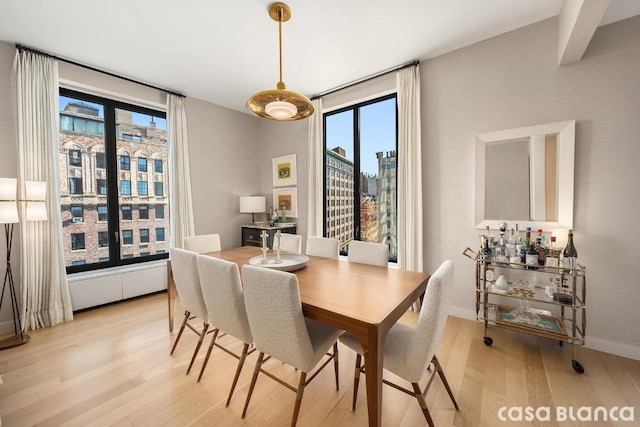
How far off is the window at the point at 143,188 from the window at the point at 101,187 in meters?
0.38

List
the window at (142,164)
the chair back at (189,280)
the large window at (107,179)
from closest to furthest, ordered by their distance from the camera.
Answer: the chair back at (189,280)
the large window at (107,179)
the window at (142,164)

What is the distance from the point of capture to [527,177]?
2438 millimetres

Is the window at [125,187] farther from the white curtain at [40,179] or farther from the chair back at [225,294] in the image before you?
the chair back at [225,294]

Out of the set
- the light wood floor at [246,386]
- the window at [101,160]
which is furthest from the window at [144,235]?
the light wood floor at [246,386]

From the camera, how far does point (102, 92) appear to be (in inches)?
126

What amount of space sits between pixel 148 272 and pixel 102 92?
240 centimetres

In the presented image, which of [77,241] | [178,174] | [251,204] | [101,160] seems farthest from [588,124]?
[77,241]

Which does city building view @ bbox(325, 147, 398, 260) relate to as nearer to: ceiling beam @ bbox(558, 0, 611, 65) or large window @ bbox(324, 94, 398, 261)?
large window @ bbox(324, 94, 398, 261)

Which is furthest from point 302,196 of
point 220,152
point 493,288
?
point 493,288

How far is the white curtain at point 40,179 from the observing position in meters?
2.61

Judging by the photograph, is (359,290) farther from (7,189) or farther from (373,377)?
(7,189)

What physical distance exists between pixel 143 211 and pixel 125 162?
0.72 metres

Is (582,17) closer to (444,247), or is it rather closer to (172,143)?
(444,247)

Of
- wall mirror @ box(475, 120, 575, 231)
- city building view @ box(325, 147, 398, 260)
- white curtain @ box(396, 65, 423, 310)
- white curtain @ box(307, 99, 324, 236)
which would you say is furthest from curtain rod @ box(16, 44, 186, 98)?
wall mirror @ box(475, 120, 575, 231)
